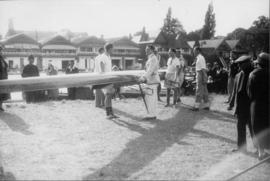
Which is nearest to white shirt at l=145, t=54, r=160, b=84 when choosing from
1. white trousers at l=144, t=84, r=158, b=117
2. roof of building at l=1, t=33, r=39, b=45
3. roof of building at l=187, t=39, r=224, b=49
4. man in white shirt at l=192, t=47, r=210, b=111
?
white trousers at l=144, t=84, r=158, b=117

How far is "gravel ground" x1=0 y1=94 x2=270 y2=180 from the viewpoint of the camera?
4551 millimetres

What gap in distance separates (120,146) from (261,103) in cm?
Answer: 282

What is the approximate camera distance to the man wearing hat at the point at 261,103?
5.16 metres

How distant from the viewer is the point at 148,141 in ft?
20.9

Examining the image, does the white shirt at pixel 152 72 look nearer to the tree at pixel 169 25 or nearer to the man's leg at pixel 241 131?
the man's leg at pixel 241 131

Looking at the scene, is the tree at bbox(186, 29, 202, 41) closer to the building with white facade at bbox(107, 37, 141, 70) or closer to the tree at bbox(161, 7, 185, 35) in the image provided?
the tree at bbox(161, 7, 185, 35)

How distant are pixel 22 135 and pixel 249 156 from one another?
4.93 meters

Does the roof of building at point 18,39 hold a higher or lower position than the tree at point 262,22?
lower

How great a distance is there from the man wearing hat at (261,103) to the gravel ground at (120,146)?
1.30 ft

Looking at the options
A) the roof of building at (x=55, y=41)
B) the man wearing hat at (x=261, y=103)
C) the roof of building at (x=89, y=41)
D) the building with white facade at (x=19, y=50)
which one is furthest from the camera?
the roof of building at (x=89, y=41)

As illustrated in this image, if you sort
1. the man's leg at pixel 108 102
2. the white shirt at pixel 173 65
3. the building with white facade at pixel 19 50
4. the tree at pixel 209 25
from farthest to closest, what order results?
the tree at pixel 209 25, the building with white facade at pixel 19 50, the white shirt at pixel 173 65, the man's leg at pixel 108 102

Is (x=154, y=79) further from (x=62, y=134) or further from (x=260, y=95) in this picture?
(x=260, y=95)

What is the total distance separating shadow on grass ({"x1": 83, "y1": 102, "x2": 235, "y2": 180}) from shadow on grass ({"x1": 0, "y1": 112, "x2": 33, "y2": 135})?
2.44m

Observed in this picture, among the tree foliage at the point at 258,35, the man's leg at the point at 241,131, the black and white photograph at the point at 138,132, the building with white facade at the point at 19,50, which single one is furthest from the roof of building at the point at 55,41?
the man's leg at the point at 241,131
